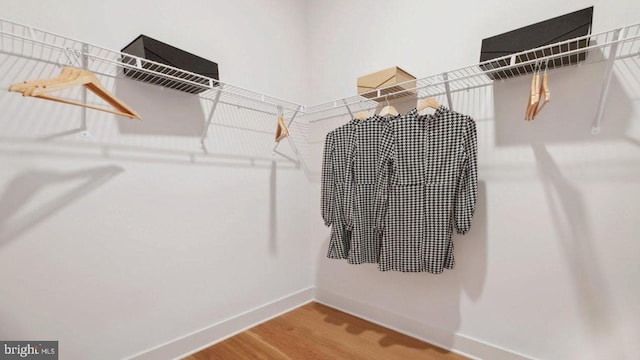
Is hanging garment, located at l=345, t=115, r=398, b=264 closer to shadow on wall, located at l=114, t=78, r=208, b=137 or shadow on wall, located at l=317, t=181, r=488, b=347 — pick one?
shadow on wall, located at l=317, t=181, r=488, b=347

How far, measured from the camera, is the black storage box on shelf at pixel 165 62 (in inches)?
45.5

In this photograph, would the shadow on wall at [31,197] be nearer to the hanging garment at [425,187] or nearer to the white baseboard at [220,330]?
the white baseboard at [220,330]

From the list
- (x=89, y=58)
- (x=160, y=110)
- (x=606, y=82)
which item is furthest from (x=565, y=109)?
(x=89, y=58)

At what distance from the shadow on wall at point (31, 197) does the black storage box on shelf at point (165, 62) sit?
512 mm

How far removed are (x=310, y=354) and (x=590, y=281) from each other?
4.45ft

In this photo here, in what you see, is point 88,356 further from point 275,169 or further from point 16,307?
point 275,169

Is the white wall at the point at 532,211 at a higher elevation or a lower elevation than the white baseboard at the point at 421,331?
higher

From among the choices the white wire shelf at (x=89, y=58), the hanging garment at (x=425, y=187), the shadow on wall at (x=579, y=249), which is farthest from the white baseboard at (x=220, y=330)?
the shadow on wall at (x=579, y=249)

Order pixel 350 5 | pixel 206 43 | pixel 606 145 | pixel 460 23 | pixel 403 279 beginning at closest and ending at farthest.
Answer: pixel 606 145 → pixel 460 23 → pixel 206 43 → pixel 403 279 → pixel 350 5

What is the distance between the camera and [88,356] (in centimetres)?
119

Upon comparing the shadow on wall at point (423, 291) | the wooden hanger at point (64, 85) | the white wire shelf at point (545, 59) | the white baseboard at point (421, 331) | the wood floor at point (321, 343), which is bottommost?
the wood floor at point (321, 343)

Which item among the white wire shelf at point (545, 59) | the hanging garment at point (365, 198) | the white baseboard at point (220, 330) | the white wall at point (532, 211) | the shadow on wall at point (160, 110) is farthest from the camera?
the hanging garment at point (365, 198)

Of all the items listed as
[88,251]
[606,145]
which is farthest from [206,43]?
[606,145]

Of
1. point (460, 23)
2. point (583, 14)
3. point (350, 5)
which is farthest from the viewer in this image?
point (350, 5)
